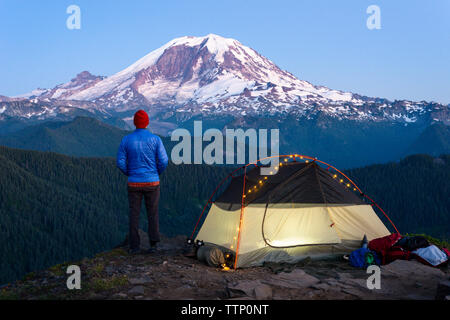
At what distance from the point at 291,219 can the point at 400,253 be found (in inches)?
150

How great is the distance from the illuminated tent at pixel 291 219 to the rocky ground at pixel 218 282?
955 mm

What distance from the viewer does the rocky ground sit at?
10027mm

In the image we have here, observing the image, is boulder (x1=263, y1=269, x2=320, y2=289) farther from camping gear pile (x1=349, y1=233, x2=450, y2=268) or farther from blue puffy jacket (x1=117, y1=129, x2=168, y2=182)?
blue puffy jacket (x1=117, y1=129, x2=168, y2=182)

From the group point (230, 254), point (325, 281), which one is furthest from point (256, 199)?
point (325, 281)

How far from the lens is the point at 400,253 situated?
13.7 metres

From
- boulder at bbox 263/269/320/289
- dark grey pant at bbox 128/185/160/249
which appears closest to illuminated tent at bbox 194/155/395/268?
dark grey pant at bbox 128/185/160/249

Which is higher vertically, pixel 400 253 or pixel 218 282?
pixel 400 253

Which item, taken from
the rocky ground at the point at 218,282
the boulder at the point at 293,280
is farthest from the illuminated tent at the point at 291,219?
the boulder at the point at 293,280

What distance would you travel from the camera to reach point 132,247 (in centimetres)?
1568

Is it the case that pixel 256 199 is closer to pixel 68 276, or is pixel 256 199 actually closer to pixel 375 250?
pixel 375 250

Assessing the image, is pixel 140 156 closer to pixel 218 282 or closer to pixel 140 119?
pixel 140 119

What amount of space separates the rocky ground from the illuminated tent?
37.6 inches

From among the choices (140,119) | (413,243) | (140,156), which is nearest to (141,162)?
(140,156)
